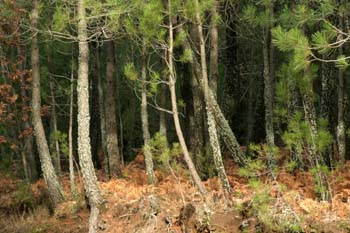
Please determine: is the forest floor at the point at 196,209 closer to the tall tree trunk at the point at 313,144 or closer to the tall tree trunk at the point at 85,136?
the tall tree trunk at the point at 313,144

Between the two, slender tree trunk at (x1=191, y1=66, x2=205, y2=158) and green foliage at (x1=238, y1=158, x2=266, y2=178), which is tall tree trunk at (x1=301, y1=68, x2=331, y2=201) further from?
slender tree trunk at (x1=191, y1=66, x2=205, y2=158)

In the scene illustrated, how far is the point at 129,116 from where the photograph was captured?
22266 millimetres

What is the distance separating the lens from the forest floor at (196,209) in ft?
25.3

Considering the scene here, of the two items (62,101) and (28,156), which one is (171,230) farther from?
(62,101)

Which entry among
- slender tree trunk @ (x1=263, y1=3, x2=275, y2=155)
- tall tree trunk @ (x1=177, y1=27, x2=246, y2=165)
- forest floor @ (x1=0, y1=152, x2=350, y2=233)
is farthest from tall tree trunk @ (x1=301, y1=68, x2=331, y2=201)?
slender tree trunk @ (x1=263, y1=3, x2=275, y2=155)

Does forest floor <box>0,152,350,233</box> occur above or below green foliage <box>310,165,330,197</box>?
below

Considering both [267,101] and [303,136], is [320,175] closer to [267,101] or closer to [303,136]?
[303,136]

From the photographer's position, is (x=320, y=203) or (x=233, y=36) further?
(x=233, y=36)

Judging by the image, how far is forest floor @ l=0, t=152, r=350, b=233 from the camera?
7711 millimetres

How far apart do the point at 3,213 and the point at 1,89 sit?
338 cm

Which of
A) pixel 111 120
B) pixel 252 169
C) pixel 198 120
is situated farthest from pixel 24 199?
pixel 252 169

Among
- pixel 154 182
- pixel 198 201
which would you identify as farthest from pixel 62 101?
pixel 198 201

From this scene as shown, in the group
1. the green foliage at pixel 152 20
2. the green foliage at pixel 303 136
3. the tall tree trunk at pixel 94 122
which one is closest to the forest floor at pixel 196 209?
the green foliage at pixel 303 136

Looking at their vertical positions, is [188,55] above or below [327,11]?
below
